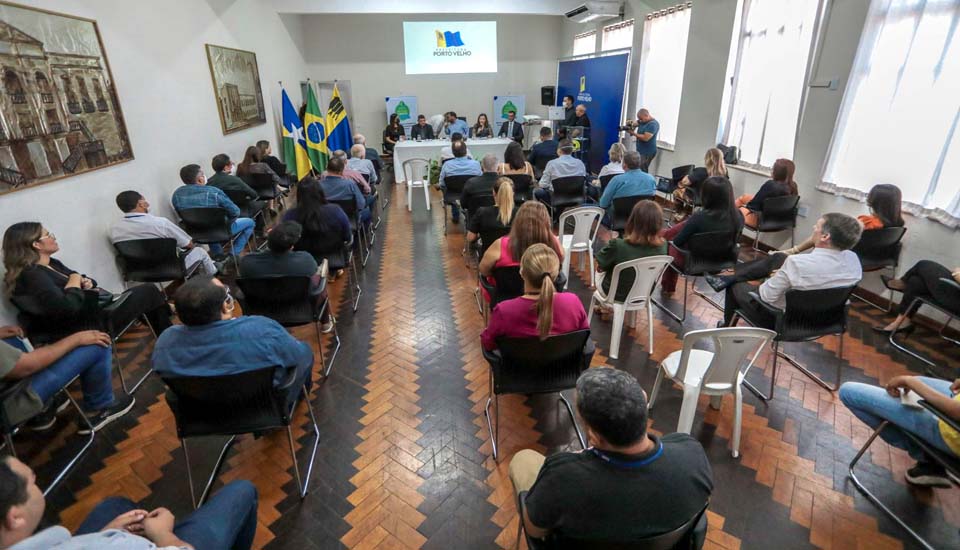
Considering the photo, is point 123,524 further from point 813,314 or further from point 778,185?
point 778,185

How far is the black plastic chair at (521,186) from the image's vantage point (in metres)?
5.51

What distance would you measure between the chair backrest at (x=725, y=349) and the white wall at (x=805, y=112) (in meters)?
2.74

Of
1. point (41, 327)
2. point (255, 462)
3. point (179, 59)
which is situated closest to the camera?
point (255, 462)

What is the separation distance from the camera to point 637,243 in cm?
324

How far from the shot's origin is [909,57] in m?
3.91

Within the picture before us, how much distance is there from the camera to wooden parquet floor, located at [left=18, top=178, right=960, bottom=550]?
2.10 m

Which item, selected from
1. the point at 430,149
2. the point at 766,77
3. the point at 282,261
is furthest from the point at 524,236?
the point at 430,149

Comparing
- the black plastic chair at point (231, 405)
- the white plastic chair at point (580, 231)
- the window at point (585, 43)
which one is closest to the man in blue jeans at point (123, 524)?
the black plastic chair at point (231, 405)

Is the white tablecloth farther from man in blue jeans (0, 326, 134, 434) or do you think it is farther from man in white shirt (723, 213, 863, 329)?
man in white shirt (723, 213, 863, 329)

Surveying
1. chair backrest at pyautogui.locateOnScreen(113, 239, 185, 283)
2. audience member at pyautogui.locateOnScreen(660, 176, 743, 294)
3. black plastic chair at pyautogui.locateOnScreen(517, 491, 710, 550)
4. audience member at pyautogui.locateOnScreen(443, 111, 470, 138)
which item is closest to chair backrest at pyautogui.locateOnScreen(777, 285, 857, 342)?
audience member at pyautogui.locateOnScreen(660, 176, 743, 294)

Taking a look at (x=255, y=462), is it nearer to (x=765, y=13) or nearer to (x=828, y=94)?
(x=828, y=94)

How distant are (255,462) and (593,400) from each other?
214cm

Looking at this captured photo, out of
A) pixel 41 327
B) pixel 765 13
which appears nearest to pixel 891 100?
pixel 765 13

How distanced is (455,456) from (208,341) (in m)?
1.40
